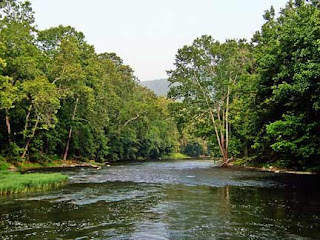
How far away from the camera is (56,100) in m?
40.0

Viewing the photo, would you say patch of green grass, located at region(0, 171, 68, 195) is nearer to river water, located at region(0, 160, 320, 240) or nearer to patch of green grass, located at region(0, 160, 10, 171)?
river water, located at region(0, 160, 320, 240)

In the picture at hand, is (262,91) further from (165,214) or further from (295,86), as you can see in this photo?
(165,214)

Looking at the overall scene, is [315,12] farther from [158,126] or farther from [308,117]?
[158,126]

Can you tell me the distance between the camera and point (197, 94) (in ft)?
168

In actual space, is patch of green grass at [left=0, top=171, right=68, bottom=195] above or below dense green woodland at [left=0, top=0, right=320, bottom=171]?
below

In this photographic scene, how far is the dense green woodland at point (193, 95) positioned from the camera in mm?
25750

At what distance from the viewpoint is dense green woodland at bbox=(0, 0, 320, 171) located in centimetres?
2575

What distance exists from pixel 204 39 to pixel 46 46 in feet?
77.3

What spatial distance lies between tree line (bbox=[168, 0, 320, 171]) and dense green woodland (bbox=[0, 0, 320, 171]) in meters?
0.11

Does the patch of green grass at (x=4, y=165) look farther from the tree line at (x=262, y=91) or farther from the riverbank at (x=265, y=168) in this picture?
the riverbank at (x=265, y=168)

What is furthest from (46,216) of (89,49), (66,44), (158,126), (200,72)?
(158,126)

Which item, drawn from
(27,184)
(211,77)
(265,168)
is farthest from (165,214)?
(211,77)

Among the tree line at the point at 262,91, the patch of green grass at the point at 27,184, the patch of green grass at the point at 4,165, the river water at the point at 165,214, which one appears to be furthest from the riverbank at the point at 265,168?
the patch of green grass at the point at 4,165

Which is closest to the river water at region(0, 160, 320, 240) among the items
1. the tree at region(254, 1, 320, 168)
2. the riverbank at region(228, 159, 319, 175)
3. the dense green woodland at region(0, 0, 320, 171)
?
the tree at region(254, 1, 320, 168)
